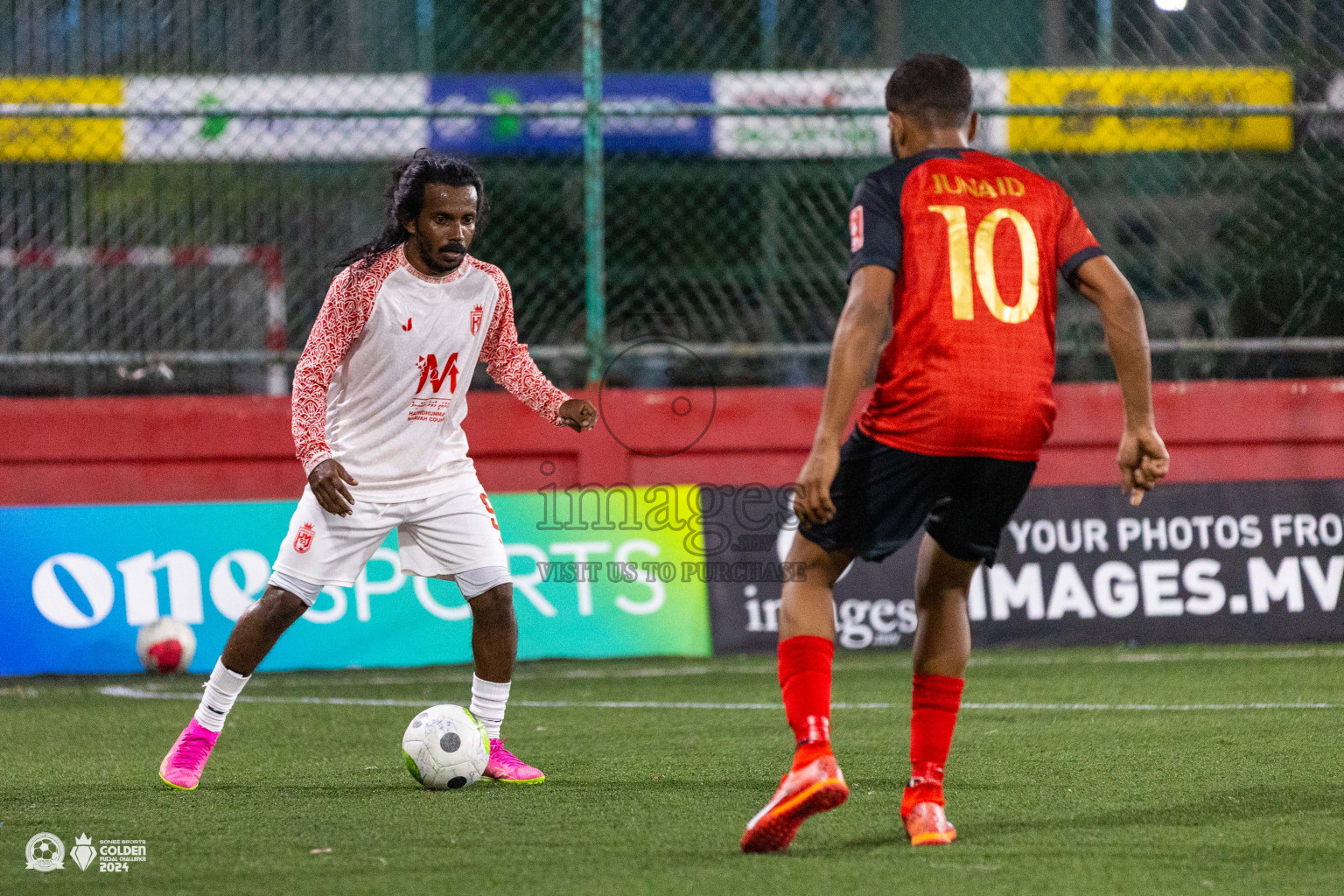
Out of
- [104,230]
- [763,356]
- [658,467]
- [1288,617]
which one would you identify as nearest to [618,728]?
[658,467]

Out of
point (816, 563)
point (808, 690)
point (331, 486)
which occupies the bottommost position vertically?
point (808, 690)

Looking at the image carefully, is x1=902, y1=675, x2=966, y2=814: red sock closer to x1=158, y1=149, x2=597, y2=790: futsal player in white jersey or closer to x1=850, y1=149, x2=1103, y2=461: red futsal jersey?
x1=850, y1=149, x2=1103, y2=461: red futsal jersey

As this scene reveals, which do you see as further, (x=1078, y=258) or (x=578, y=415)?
(x=578, y=415)

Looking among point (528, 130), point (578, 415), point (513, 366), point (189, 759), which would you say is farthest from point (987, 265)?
point (528, 130)

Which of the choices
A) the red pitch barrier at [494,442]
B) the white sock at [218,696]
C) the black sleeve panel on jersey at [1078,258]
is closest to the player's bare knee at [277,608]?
the white sock at [218,696]

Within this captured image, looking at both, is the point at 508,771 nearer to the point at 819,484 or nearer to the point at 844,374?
the point at 819,484

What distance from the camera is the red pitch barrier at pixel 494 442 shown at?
8.75m

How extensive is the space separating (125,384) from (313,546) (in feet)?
15.5

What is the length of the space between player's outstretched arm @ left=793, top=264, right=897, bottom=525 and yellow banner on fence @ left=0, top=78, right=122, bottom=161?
667cm

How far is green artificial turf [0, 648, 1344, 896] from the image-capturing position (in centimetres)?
340

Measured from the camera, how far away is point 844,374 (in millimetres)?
3543

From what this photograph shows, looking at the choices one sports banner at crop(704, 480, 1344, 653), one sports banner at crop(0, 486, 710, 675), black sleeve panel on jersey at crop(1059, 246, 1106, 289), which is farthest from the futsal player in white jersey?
one sports banner at crop(704, 480, 1344, 653)

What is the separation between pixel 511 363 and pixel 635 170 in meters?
4.56

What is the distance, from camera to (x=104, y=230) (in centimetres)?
906
